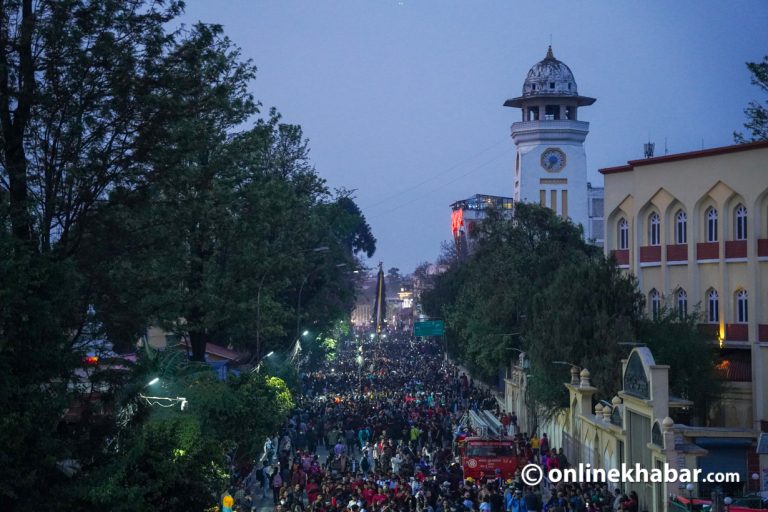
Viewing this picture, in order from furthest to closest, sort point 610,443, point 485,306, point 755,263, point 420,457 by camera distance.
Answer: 1. point 485,306
2. point 755,263
3. point 420,457
4. point 610,443

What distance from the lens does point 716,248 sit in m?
38.5

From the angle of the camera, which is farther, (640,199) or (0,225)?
(640,199)

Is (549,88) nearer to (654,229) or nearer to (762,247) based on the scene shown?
(654,229)

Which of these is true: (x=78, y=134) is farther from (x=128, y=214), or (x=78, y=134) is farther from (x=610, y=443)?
(x=610, y=443)

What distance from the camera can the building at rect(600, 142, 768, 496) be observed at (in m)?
36.3

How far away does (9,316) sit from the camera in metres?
11.5

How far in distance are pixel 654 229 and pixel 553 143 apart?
44452mm

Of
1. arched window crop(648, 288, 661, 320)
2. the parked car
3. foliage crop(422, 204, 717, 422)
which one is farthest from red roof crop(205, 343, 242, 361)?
the parked car

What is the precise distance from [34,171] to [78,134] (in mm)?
813

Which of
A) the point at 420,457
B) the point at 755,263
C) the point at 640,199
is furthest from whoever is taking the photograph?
the point at 640,199

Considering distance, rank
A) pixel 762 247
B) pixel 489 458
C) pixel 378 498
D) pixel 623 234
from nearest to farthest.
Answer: pixel 378 498 → pixel 489 458 → pixel 762 247 → pixel 623 234

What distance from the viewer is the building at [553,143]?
8544 centimetres

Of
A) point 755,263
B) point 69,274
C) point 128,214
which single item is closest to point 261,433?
point 128,214

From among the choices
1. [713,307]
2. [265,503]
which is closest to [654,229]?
[713,307]
